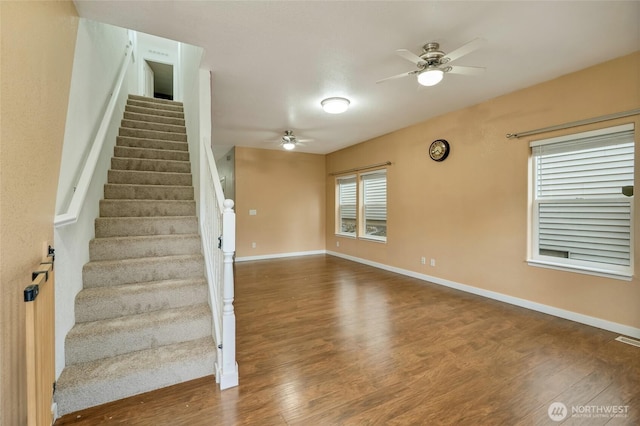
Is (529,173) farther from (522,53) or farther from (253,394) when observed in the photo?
(253,394)

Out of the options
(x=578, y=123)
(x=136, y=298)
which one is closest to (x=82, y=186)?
(x=136, y=298)

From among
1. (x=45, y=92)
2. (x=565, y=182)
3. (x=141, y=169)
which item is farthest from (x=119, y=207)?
(x=565, y=182)

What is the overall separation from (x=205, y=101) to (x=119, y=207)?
1.36 meters

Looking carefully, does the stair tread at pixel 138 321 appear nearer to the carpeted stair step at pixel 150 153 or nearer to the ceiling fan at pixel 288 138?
the carpeted stair step at pixel 150 153

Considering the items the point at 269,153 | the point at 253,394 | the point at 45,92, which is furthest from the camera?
the point at 269,153

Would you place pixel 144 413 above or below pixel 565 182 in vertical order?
below

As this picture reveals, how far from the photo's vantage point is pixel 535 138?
3.10 meters

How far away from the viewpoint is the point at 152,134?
12.3 feet

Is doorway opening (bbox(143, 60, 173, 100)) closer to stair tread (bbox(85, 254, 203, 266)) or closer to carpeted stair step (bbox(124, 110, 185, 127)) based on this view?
carpeted stair step (bbox(124, 110, 185, 127))

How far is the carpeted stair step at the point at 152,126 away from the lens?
3.76 m

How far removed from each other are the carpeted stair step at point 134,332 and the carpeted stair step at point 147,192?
55.3 inches

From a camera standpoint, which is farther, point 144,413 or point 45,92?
point 144,413

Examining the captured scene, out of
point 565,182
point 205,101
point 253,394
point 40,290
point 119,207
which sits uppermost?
point 205,101

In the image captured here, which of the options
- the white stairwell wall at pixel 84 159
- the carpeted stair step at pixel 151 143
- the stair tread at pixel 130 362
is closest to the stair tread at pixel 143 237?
the white stairwell wall at pixel 84 159
